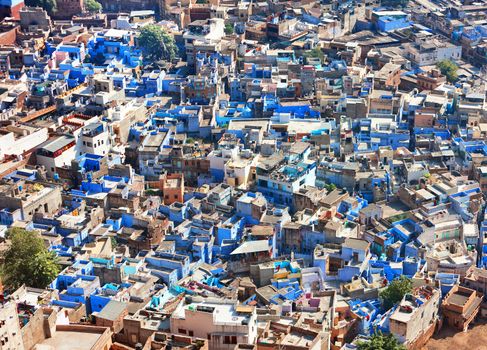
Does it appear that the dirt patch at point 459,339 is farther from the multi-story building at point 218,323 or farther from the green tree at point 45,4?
the green tree at point 45,4

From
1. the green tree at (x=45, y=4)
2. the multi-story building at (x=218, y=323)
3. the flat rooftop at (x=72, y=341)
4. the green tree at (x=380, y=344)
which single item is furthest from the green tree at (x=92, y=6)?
the green tree at (x=380, y=344)

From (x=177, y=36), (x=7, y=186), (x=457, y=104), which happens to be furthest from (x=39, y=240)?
(x=177, y=36)

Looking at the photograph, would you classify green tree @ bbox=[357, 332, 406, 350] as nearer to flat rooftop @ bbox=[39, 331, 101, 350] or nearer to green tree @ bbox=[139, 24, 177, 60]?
flat rooftop @ bbox=[39, 331, 101, 350]

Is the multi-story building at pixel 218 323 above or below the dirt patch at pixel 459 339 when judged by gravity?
above

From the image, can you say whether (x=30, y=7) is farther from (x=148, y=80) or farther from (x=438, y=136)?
(x=438, y=136)

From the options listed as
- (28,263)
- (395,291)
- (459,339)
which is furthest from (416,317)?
(28,263)

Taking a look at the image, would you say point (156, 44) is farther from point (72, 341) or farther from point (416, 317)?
point (72, 341)
